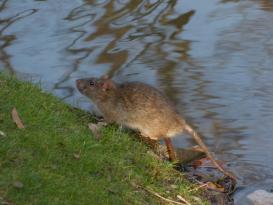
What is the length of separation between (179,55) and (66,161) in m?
5.09

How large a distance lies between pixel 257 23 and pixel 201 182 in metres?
5.32

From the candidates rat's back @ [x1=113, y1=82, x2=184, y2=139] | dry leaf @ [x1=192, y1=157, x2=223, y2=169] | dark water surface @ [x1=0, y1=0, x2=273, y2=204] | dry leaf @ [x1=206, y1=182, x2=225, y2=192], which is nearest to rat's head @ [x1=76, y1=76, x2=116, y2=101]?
rat's back @ [x1=113, y1=82, x2=184, y2=139]

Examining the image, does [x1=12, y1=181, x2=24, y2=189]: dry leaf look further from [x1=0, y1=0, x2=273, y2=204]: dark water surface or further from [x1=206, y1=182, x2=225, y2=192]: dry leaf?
[x1=0, y1=0, x2=273, y2=204]: dark water surface

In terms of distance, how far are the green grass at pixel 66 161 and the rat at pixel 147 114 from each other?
1.00ft

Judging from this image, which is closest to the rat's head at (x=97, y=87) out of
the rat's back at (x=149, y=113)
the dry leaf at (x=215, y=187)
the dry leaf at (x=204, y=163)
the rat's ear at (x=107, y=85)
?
the rat's ear at (x=107, y=85)

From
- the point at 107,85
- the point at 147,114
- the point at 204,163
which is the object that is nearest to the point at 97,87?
the point at 107,85

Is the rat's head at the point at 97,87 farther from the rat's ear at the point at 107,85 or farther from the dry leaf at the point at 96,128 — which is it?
the dry leaf at the point at 96,128

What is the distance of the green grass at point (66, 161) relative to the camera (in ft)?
18.5

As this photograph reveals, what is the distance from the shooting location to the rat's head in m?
8.15

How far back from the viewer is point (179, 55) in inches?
433

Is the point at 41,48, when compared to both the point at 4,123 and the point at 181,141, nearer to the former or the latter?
the point at 181,141

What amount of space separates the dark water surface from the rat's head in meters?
0.73

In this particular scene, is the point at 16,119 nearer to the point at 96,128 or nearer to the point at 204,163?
the point at 96,128

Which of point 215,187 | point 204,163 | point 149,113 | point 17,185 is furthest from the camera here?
point 204,163
